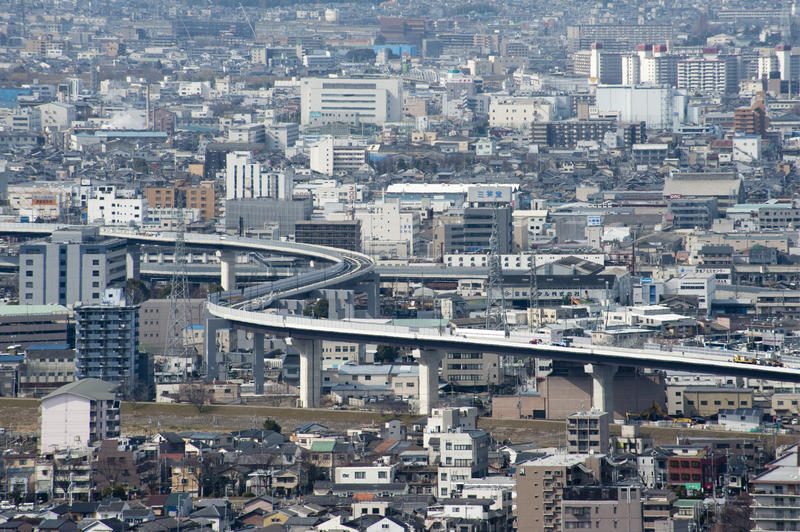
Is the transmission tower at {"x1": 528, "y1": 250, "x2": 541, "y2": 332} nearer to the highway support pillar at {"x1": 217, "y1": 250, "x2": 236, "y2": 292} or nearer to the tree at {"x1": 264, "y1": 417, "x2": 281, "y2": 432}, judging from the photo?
the highway support pillar at {"x1": 217, "y1": 250, "x2": 236, "y2": 292}

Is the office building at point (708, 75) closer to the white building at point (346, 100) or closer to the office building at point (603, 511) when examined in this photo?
the white building at point (346, 100)

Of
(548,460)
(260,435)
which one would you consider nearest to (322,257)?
(260,435)

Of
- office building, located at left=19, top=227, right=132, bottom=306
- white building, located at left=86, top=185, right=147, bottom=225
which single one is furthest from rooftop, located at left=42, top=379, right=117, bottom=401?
white building, located at left=86, top=185, right=147, bottom=225

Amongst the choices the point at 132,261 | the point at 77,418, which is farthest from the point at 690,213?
the point at 77,418

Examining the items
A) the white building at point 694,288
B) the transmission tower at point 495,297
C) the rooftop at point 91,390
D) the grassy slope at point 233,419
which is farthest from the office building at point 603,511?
the white building at point 694,288

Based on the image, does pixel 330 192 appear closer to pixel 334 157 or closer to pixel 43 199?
pixel 43 199

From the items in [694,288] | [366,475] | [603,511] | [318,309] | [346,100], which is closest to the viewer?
[603,511]
